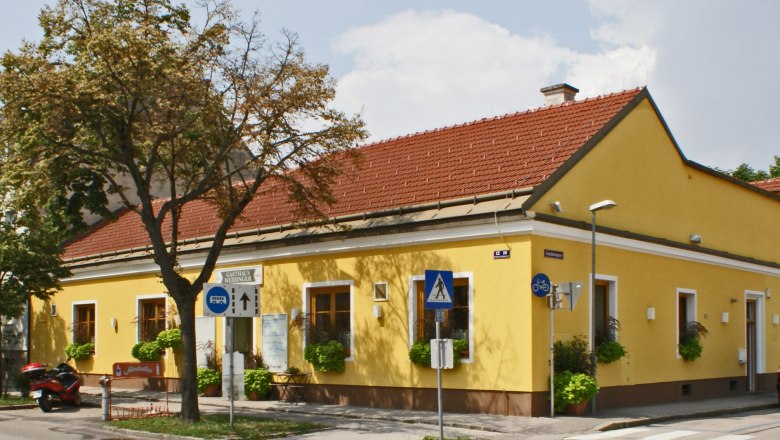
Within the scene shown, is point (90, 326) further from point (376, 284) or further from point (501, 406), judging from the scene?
point (501, 406)

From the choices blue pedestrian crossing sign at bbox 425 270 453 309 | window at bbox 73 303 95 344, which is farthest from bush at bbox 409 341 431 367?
window at bbox 73 303 95 344

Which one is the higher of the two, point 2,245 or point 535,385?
point 2,245

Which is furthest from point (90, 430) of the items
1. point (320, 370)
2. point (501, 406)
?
point (501, 406)

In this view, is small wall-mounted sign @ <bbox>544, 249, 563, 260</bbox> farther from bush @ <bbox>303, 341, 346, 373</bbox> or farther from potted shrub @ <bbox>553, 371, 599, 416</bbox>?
bush @ <bbox>303, 341, 346, 373</bbox>

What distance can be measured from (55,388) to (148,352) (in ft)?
15.1

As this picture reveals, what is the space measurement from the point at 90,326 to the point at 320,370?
11.1 m

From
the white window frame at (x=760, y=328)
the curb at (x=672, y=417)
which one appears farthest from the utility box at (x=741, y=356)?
the curb at (x=672, y=417)

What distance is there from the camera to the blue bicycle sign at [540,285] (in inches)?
706

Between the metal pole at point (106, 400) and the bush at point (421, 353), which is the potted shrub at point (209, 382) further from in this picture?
the bush at point (421, 353)

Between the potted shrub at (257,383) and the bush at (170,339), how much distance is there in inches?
140

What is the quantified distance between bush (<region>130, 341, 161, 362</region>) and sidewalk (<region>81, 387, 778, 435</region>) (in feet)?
5.37

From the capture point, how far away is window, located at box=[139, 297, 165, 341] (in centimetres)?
2667

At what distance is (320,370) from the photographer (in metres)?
21.8

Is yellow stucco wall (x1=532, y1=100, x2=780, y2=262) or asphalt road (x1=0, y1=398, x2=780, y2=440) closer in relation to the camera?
asphalt road (x1=0, y1=398, x2=780, y2=440)
